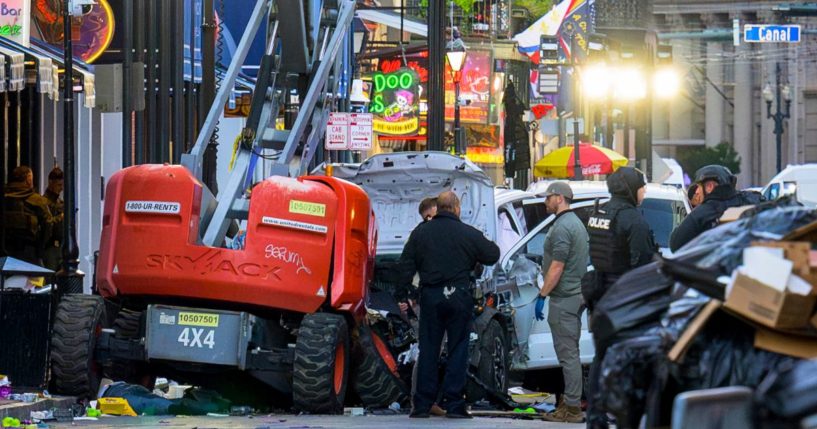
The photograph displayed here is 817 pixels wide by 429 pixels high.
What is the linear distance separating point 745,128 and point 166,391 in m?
121

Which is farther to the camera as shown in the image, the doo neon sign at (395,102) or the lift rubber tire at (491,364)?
the doo neon sign at (395,102)

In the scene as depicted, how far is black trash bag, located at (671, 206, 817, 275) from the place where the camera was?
817 cm

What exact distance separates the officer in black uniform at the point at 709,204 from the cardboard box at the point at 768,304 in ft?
21.2

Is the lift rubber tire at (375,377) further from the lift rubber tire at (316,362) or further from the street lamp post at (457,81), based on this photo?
the street lamp post at (457,81)

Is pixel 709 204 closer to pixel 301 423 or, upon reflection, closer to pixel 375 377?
pixel 375 377

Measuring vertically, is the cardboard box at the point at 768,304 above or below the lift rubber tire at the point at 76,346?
above

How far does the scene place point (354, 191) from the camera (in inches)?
575

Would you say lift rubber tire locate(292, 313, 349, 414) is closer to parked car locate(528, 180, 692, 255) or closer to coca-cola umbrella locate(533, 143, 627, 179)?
parked car locate(528, 180, 692, 255)

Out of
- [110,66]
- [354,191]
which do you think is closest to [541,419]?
[354,191]

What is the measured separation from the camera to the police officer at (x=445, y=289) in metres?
14.6

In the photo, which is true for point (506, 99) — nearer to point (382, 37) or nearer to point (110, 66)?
point (382, 37)

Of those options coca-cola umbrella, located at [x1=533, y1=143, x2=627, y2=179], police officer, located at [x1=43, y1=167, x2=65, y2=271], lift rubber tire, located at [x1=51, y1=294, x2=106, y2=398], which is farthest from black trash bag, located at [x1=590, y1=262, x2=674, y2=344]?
coca-cola umbrella, located at [x1=533, y1=143, x2=627, y2=179]

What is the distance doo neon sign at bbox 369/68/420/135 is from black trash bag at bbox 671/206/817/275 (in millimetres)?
30159

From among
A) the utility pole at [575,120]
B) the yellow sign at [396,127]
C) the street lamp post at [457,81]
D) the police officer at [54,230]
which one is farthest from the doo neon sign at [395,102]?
the police officer at [54,230]
